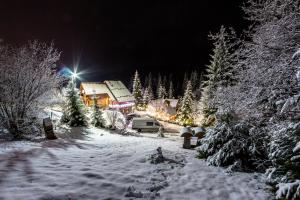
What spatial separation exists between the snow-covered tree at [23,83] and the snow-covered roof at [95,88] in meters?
31.3

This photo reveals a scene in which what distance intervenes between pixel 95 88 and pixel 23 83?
35.6 m

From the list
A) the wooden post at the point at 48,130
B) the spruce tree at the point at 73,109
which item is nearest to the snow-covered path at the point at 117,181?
the wooden post at the point at 48,130

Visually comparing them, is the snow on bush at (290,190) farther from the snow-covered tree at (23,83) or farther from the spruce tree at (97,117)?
the spruce tree at (97,117)

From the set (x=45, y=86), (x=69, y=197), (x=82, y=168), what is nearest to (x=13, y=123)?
(x=45, y=86)

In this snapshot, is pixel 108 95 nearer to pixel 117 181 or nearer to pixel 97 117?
pixel 97 117

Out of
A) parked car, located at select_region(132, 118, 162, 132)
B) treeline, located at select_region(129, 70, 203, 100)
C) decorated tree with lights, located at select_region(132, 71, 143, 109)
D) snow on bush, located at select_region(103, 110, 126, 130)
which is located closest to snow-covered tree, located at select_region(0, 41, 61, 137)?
snow on bush, located at select_region(103, 110, 126, 130)

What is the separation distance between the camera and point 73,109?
22.4 m

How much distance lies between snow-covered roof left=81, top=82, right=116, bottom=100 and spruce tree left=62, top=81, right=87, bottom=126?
79.7 feet

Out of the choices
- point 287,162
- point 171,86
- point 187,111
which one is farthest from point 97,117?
point 171,86

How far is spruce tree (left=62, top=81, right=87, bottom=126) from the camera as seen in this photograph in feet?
73.4

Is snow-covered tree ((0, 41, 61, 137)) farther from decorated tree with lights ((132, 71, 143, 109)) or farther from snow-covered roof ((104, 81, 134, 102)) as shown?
decorated tree with lights ((132, 71, 143, 109))

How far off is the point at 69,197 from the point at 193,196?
2.97m

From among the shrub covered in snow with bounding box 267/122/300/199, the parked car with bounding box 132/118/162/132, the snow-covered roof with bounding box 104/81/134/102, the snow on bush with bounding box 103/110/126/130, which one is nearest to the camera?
the shrub covered in snow with bounding box 267/122/300/199

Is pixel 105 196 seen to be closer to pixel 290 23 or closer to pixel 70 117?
pixel 290 23
